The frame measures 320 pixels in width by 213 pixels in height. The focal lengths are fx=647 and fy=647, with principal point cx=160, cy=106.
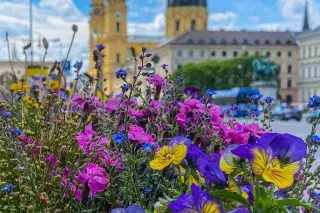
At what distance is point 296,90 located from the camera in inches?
3652

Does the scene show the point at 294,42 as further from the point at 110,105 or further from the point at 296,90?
the point at 110,105

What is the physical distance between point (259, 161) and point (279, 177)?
0.06m

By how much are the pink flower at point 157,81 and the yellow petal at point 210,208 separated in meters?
1.90

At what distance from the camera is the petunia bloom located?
5.54 feet

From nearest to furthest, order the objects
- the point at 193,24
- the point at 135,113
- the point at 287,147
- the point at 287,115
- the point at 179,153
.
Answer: the point at 287,147
the point at 179,153
the point at 135,113
the point at 287,115
the point at 193,24

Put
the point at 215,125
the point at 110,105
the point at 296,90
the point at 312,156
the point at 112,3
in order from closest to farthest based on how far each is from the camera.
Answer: the point at 312,156
the point at 215,125
the point at 110,105
the point at 296,90
the point at 112,3

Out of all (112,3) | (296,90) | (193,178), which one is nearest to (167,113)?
(193,178)

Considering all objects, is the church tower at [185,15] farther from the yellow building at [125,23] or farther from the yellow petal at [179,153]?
the yellow petal at [179,153]

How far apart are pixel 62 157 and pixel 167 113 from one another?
55 cm

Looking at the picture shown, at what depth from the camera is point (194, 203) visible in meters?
1.41

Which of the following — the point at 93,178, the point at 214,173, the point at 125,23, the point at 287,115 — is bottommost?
the point at 287,115

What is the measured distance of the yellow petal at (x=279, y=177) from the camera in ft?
4.80

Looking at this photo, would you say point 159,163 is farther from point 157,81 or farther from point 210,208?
point 157,81

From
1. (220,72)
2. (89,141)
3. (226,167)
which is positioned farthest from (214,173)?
(220,72)
